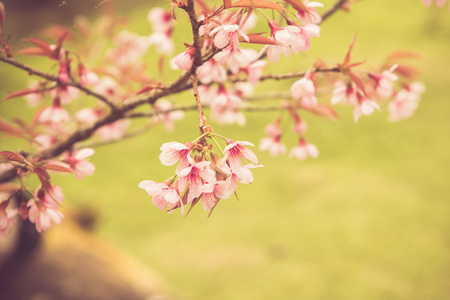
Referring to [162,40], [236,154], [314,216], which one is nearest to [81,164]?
[236,154]

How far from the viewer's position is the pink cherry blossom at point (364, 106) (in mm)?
588

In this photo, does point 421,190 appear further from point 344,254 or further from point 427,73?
point 427,73

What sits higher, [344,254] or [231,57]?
[231,57]

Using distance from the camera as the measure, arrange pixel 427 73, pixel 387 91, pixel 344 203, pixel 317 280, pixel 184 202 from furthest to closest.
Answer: pixel 427 73 < pixel 344 203 < pixel 317 280 < pixel 387 91 < pixel 184 202

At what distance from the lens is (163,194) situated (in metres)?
0.44

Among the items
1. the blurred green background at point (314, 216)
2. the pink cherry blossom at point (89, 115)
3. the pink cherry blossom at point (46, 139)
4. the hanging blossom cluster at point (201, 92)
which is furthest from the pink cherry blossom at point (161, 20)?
the blurred green background at point (314, 216)

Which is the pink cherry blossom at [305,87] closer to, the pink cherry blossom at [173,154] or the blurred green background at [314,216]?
the pink cherry blossom at [173,154]

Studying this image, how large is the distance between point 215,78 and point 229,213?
1.99 meters

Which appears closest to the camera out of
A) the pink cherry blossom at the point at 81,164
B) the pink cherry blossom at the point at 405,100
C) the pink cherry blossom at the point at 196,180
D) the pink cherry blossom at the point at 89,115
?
the pink cherry blossom at the point at 196,180

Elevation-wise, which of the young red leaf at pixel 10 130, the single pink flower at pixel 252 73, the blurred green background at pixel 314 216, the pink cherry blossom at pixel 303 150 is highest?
the single pink flower at pixel 252 73

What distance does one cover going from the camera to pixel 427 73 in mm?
3486

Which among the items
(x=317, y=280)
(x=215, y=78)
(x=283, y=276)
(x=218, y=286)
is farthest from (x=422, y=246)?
(x=215, y=78)

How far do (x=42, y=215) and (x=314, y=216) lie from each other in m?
2.08

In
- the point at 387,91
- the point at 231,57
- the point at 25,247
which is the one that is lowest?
the point at 25,247
